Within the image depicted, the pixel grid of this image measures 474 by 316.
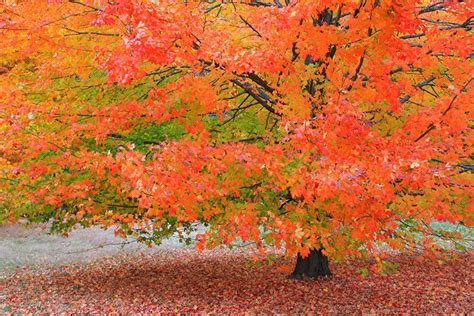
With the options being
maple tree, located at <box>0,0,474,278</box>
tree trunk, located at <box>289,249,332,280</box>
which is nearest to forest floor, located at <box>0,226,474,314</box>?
tree trunk, located at <box>289,249,332,280</box>

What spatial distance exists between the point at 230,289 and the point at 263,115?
5265 mm

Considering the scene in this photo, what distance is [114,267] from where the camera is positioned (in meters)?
18.1

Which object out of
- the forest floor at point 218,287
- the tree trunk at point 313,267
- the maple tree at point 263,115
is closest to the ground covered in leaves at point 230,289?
the forest floor at point 218,287

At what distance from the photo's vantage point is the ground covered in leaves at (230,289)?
11.8 meters

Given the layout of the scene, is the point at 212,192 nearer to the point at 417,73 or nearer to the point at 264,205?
the point at 264,205

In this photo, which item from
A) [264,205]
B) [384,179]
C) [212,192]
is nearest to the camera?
[384,179]

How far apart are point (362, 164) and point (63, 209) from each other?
8511 millimetres

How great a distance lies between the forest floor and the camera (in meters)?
11.8

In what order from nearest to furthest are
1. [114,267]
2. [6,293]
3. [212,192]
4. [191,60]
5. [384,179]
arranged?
[384,179], [191,60], [212,192], [6,293], [114,267]

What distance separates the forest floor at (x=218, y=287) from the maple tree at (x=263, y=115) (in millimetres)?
1646

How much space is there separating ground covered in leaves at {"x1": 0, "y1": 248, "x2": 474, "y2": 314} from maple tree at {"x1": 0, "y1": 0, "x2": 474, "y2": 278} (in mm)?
3111

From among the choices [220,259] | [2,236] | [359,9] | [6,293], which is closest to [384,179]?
[359,9]

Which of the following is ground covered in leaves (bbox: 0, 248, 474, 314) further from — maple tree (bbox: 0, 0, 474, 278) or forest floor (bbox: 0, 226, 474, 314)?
maple tree (bbox: 0, 0, 474, 278)

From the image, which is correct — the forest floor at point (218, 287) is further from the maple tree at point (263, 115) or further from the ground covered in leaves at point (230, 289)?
the maple tree at point (263, 115)
